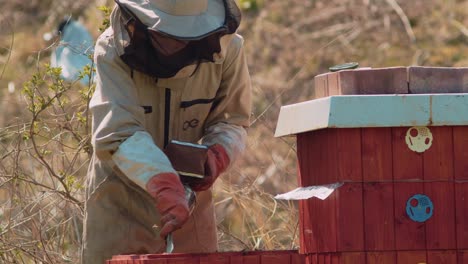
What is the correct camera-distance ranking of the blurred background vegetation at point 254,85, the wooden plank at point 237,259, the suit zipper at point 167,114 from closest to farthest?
1. the wooden plank at point 237,259
2. the suit zipper at point 167,114
3. the blurred background vegetation at point 254,85

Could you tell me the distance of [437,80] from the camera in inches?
177

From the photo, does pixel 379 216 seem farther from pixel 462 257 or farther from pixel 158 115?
pixel 158 115

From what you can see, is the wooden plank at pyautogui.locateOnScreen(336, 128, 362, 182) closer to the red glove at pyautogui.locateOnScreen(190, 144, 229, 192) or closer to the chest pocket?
the red glove at pyautogui.locateOnScreen(190, 144, 229, 192)

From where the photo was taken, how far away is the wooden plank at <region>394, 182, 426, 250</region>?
4355mm

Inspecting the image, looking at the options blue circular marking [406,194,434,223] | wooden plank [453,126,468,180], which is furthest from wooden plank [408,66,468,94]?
blue circular marking [406,194,434,223]

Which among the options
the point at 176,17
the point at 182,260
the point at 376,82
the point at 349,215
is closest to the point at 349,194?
the point at 349,215

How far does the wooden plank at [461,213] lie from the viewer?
14.4 feet

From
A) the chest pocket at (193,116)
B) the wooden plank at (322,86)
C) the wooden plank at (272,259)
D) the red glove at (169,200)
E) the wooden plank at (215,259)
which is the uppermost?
the wooden plank at (322,86)

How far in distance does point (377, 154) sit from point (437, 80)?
1.22ft

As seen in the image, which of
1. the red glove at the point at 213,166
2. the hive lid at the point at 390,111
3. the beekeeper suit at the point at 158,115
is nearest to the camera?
the hive lid at the point at 390,111

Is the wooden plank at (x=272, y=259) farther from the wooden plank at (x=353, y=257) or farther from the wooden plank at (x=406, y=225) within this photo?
the wooden plank at (x=406, y=225)

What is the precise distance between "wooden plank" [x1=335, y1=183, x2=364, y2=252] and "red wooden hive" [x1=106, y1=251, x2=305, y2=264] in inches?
9.3

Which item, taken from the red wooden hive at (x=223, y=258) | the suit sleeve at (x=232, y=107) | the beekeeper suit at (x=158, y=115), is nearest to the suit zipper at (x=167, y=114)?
the beekeeper suit at (x=158, y=115)

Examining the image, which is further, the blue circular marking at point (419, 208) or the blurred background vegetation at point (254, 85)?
the blurred background vegetation at point (254, 85)
